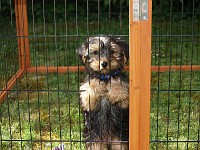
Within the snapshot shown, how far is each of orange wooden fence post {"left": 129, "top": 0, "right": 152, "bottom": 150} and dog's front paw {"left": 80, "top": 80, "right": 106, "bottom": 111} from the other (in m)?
0.60

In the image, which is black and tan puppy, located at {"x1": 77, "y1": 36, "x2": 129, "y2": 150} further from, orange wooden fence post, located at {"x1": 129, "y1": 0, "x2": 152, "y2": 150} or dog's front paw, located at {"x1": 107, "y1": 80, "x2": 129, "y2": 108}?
orange wooden fence post, located at {"x1": 129, "y1": 0, "x2": 152, "y2": 150}

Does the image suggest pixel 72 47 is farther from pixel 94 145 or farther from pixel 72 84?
pixel 94 145

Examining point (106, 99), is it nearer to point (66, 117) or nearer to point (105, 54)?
point (105, 54)

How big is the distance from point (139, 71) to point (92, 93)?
73cm

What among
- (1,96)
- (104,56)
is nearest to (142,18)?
(104,56)

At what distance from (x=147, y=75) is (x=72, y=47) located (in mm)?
4020

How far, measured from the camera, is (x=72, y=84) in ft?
17.5

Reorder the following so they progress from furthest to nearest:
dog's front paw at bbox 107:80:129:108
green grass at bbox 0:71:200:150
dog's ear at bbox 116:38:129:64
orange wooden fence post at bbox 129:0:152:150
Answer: green grass at bbox 0:71:200:150 → dog's ear at bbox 116:38:129:64 → dog's front paw at bbox 107:80:129:108 → orange wooden fence post at bbox 129:0:152:150

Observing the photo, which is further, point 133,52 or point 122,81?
point 122,81

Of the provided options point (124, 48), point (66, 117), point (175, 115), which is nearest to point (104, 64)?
point (124, 48)

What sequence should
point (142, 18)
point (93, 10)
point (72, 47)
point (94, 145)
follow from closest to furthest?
point (142, 18) < point (94, 145) < point (72, 47) < point (93, 10)

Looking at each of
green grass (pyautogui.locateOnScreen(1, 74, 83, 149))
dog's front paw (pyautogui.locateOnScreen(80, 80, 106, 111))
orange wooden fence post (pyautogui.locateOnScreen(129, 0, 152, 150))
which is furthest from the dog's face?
orange wooden fence post (pyautogui.locateOnScreen(129, 0, 152, 150))

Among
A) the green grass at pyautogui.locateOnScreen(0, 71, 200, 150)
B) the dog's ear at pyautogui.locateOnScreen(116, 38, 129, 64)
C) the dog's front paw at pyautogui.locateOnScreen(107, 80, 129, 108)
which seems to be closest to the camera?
the dog's front paw at pyautogui.locateOnScreen(107, 80, 129, 108)

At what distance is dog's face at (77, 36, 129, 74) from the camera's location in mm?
3420
